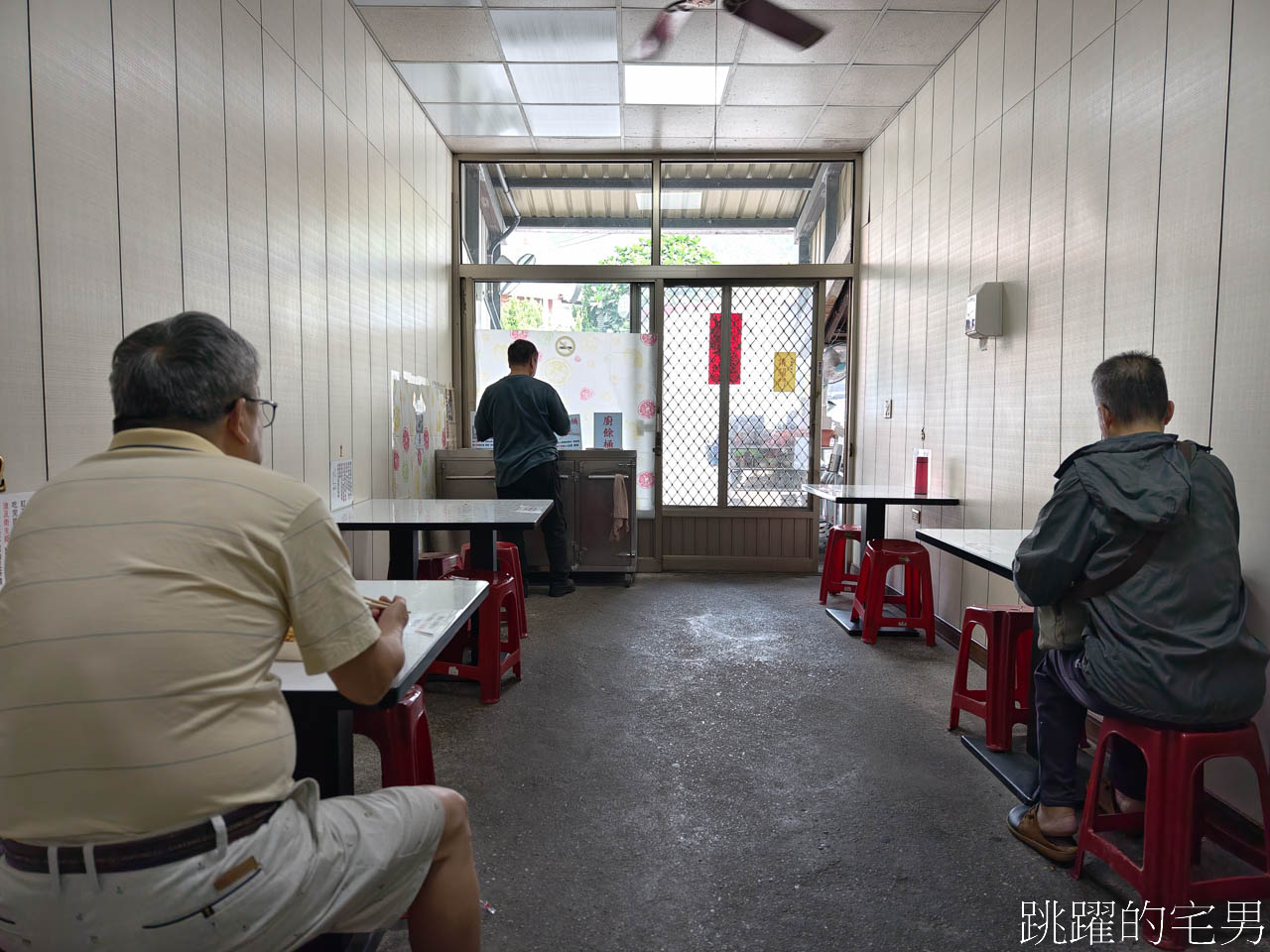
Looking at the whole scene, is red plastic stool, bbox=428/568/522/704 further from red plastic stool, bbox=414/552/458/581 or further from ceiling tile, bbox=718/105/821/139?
ceiling tile, bbox=718/105/821/139

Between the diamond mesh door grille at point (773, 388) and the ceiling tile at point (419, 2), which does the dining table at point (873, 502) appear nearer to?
the diamond mesh door grille at point (773, 388)

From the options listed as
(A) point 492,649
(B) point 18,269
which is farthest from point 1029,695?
(B) point 18,269

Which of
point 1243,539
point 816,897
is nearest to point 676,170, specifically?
point 1243,539

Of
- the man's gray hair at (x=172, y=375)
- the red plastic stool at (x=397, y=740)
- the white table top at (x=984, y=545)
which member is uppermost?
the man's gray hair at (x=172, y=375)

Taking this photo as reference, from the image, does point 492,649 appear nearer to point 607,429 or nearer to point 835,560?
point 835,560

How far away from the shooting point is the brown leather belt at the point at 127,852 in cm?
93

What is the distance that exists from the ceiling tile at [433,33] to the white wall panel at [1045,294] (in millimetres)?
2701

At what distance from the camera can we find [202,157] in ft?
8.25

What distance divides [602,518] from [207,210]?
11.2ft

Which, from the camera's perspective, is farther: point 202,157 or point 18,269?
point 202,157

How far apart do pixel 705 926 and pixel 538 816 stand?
68 cm

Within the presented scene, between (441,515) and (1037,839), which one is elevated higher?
(441,515)

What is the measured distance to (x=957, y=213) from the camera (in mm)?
4168

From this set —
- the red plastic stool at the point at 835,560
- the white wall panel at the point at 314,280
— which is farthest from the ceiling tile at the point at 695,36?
the red plastic stool at the point at 835,560
